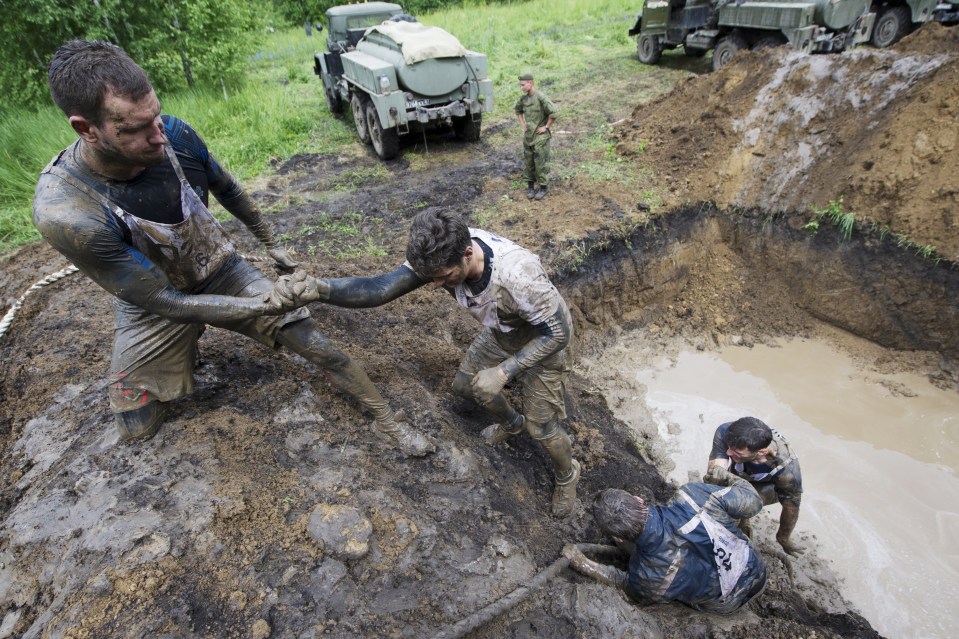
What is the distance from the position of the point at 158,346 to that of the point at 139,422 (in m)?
0.43

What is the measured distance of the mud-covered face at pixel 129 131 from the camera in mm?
2090

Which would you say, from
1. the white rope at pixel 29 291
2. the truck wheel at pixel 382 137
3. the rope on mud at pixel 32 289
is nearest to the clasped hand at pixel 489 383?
the rope on mud at pixel 32 289

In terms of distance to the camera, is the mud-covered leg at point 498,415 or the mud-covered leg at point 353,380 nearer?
the mud-covered leg at point 353,380

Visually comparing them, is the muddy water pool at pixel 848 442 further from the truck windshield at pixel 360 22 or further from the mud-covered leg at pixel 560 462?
the truck windshield at pixel 360 22

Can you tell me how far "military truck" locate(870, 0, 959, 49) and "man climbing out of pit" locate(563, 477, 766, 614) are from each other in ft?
39.9

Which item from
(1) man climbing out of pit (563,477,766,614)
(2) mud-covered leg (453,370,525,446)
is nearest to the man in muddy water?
(2) mud-covered leg (453,370,525,446)

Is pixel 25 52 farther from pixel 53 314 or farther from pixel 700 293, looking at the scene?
pixel 700 293

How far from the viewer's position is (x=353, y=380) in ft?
9.59

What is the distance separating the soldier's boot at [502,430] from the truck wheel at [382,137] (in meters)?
5.39

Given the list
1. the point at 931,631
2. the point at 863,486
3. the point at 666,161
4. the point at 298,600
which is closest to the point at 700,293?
the point at 666,161

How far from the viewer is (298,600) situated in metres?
2.18

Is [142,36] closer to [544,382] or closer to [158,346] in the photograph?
[158,346]

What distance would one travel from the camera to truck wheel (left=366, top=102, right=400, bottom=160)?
24.9ft

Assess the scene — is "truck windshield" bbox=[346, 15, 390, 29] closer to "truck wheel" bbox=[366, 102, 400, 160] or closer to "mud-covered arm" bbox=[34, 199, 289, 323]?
"truck wheel" bbox=[366, 102, 400, 160]
